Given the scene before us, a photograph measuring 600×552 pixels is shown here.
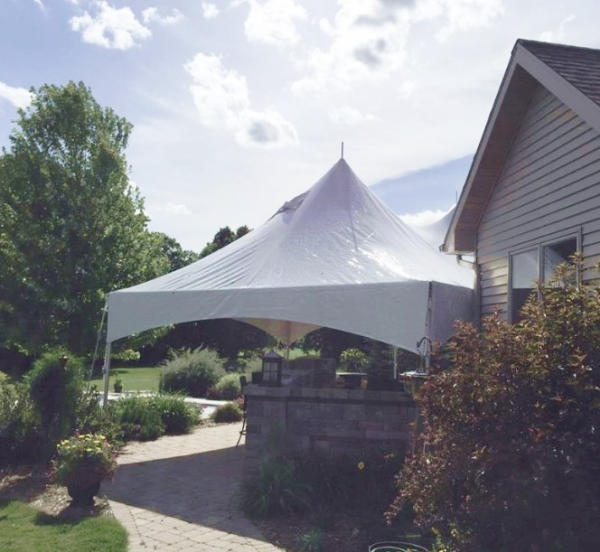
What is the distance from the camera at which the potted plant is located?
601cm

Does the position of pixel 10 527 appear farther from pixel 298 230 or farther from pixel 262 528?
pixel 298 230

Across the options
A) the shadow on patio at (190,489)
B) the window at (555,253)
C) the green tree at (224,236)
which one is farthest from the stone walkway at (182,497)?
the green tree at (224,236)

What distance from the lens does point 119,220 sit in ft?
51.8

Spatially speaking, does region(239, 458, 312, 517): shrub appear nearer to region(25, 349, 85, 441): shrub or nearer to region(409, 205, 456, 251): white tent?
region(25, 349, 85, 441): shrub

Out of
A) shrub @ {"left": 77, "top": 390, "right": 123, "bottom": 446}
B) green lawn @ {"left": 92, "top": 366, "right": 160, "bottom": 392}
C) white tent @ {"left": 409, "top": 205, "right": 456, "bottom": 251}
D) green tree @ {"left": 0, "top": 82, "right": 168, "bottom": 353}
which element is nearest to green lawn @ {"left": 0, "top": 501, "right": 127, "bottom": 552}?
shrub @ {"left": 77, "top": 390, "right": 123, "bottom": 446}

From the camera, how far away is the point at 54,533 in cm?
534

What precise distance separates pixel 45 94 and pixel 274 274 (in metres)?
10.6

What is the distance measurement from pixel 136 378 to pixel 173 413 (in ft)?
48.2

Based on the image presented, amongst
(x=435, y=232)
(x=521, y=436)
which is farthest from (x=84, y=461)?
(x=435, y=232)

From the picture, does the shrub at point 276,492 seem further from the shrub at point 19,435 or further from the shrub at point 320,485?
the shrub at point 19,435

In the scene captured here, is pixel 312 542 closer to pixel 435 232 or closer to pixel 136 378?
pixel 435 232

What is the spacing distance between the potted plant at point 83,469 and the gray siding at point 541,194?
4065 mm

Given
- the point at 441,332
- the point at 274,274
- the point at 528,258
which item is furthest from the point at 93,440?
the point at 528,258

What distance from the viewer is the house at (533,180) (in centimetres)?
616
